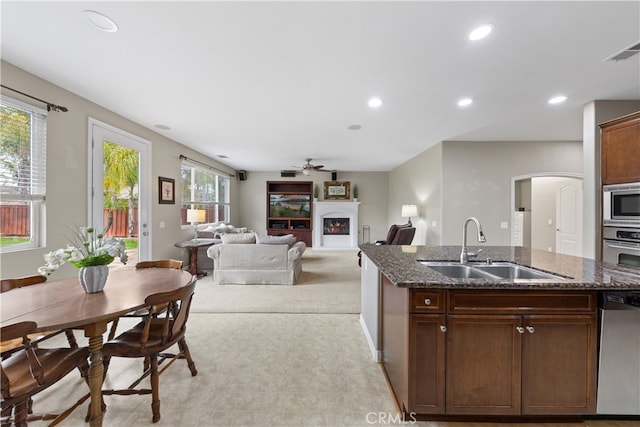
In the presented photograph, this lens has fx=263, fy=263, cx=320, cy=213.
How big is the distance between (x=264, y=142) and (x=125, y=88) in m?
2.56

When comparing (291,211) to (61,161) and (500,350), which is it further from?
(500,350)

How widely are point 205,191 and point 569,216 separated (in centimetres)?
843

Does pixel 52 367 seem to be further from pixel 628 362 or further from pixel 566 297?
pixel 628 362

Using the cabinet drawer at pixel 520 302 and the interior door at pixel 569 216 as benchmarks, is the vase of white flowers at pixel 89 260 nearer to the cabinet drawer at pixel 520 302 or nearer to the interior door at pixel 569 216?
the cabinet drawer at pixel 520 302

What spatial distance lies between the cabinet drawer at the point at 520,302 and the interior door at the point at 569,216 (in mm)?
5324

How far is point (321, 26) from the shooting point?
6.09 ft

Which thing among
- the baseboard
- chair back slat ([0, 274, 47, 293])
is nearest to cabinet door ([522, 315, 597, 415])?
the baseboard

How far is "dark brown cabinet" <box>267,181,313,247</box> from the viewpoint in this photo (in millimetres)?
9047

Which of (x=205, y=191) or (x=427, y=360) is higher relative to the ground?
(x=205, y=191)

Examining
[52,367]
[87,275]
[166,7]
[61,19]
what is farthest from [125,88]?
[52,367]

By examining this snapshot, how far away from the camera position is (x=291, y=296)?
3.94 metres

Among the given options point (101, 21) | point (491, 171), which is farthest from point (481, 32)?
point (491, 171)

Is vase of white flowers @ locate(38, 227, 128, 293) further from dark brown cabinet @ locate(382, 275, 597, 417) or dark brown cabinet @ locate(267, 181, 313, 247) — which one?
dark brown cabinet @ locate(267, 181, 313, 247)

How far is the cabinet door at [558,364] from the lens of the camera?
5.16ft
